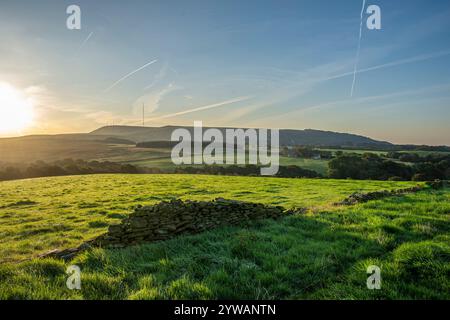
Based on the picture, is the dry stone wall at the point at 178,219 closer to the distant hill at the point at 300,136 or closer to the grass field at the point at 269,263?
the grass field at the point at 269,263

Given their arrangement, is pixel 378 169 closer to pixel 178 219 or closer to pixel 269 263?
pixel 178 219

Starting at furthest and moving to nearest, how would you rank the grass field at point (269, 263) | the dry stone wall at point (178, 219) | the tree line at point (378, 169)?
1. the tree line at point (378, 169)
2. the dry stone wall at point (178, 219)
3. the grass field at point (269, 263)

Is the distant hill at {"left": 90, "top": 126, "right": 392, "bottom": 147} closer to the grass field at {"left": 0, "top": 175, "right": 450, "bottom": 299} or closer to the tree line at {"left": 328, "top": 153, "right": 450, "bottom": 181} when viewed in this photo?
the tree line at {"left": 328, "top": 153, "right": 450, "bottom": 181}

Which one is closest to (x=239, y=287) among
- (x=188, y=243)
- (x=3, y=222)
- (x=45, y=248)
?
(x=188, y=243)

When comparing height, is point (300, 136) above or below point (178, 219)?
above

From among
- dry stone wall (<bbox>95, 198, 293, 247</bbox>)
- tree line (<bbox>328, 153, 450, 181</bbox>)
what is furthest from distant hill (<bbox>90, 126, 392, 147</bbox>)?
dry stone wall (<bbox>95, 198, 293, 247</bbox>)

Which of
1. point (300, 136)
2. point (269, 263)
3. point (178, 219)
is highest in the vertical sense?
point (300, 136)

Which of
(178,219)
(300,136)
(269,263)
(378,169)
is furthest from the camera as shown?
(300,136)

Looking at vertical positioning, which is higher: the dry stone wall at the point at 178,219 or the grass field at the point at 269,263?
the dry stone wall at the point at 178,219

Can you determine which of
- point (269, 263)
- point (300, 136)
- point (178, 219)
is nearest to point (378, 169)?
point (178, 219)

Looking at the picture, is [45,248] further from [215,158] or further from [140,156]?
[140,156]

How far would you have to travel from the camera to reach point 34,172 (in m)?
52.3

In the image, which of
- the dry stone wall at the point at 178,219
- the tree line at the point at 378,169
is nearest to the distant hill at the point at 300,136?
the tree line at the point at 378,169

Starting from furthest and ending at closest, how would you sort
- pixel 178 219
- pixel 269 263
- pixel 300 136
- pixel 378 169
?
pixel 300 136 → pixel 378 169 → pixel 178 219 → pixel 269 263
